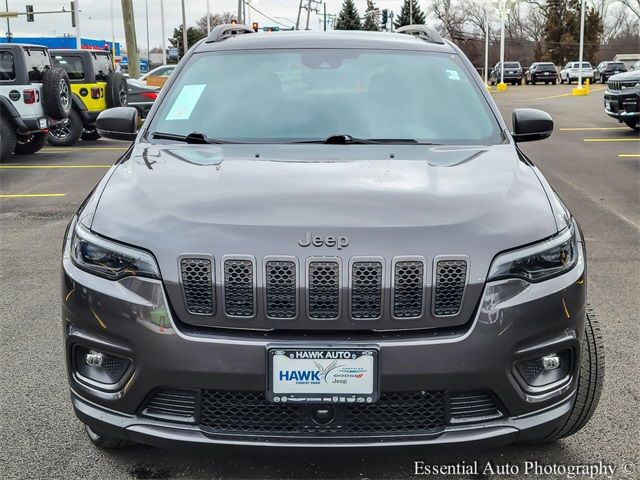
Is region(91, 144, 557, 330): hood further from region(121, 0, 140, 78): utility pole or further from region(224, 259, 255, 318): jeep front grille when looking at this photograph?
region(121, 0, 140, 78): utility pole

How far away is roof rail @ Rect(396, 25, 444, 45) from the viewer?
4532mm

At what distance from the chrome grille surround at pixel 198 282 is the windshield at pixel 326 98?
1.24 meters

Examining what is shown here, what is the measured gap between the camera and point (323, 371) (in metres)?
2.41

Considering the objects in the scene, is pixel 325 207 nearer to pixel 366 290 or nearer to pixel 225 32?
pixel 366 290

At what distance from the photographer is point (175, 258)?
2.48 m

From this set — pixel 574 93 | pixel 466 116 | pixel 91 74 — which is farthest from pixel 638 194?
pixel 574 93

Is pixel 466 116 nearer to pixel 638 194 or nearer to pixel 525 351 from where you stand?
pixel 525 351

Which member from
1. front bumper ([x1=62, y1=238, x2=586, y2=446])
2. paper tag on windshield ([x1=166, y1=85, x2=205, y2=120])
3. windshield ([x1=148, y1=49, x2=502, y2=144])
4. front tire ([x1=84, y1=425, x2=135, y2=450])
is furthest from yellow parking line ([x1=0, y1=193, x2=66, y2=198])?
front bumper ([x1=62, y1=238, x2=586, y2=446])

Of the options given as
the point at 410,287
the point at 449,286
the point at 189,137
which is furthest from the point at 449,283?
the point at 189,137

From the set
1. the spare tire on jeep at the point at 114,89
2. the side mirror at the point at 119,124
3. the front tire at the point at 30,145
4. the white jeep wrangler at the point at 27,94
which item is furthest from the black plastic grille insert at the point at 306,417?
the spare tire on jeep at the point at 114,89

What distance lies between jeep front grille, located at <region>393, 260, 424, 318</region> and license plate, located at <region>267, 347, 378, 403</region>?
160 millimetres

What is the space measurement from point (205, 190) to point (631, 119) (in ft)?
48.8

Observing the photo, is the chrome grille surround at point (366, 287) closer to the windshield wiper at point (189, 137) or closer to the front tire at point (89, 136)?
the windshield wiper at point (189, 137)

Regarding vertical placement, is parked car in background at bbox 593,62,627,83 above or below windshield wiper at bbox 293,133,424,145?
below
